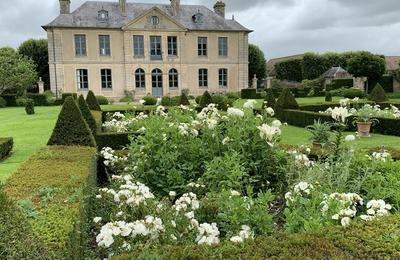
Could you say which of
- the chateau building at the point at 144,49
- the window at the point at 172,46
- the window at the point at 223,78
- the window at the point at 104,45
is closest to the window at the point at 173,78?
the chateau building at the point at 144,49

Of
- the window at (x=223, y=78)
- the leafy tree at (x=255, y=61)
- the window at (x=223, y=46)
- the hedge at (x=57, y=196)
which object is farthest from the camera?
the leafy tree at (x=255, y=61)

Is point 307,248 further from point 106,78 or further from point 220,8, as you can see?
point 220,8

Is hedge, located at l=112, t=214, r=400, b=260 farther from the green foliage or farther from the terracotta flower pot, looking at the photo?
the green foliage

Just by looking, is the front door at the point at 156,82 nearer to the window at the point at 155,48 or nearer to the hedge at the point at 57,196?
the window at the point at 155,48

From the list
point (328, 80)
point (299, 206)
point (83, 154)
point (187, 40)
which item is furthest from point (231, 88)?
point (299, 206)

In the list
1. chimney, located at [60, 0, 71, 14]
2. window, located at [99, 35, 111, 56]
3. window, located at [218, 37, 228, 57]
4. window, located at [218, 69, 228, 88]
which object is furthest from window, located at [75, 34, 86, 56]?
window, located at [218, 69, 228, 88]

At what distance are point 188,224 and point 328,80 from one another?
39.3 meters

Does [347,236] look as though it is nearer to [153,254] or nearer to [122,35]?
[153,254]

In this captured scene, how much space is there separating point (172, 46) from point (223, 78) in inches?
226

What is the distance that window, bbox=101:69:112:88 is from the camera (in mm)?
34491

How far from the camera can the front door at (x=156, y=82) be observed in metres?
35.5

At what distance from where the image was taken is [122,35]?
34094mm

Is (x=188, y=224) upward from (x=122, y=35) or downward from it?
A: downward

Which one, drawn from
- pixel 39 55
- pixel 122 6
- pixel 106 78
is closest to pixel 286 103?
pixel 106 78
